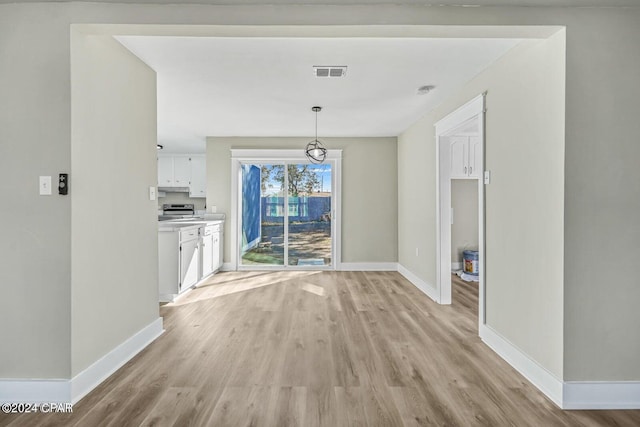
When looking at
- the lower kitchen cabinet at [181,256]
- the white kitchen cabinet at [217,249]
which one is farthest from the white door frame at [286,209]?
the lower kitchen cabinet at [181,256]

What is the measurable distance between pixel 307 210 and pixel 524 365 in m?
4.26

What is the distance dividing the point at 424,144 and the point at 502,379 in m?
3.13

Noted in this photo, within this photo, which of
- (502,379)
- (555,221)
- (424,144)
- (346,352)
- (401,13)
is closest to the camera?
(401,13)

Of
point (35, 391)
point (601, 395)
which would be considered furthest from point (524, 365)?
point (35, 391)

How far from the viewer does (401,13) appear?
197 cm

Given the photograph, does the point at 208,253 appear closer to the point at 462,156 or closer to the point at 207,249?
the point at 207,249

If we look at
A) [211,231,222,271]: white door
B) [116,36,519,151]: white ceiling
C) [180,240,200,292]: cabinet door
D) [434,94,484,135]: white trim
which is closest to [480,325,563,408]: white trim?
[434,94,484,135]: white trim

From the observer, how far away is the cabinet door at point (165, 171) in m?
7.54

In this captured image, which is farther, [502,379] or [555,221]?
[502,379]

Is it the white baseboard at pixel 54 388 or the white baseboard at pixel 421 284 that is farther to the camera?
the white baseboard at pixel 421 284

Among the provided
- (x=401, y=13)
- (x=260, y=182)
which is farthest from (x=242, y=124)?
(x=401, y=13)

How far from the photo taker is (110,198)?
242cm

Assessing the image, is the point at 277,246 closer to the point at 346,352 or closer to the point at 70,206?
the point at 346,352

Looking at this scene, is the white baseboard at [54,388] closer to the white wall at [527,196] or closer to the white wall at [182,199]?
the white wall at [527,196]
